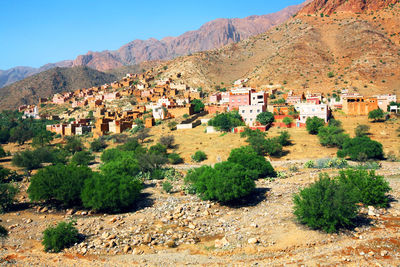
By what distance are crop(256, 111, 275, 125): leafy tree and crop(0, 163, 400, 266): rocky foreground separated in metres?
22.2

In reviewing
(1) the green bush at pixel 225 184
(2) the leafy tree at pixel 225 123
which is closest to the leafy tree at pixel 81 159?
(2) the leafy tree at pixel 225 123

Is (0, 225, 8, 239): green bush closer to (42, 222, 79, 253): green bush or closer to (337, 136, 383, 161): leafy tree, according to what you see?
(42, 222, 79, 253): green bush

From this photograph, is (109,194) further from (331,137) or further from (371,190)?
(331,137)

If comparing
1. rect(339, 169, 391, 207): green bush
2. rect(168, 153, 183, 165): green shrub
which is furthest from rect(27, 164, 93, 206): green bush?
rect(339, 169, 391, 207): green bush

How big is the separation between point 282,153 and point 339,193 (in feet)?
64.4

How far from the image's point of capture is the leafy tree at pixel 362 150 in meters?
27.3

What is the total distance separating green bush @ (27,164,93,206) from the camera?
62.0 ft

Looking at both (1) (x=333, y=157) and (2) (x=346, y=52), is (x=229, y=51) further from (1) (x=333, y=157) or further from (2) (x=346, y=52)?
(1) (x=333, y=157)

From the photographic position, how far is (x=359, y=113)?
43.1m

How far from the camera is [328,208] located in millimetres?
12461

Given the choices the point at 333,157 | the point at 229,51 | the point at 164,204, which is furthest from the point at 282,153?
the point at 229,51

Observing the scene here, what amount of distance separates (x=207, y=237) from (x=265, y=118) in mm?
29055

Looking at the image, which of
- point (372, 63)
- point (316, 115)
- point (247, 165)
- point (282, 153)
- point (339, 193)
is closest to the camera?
point (339, 193)

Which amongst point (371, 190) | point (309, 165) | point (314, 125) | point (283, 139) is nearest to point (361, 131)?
point (314, 125)
